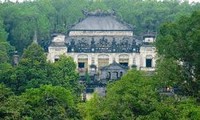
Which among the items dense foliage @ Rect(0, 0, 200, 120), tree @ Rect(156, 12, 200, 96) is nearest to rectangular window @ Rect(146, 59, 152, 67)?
dense foliage @ Rect(0, 0, 200, 120)

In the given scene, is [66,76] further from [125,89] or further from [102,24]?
[102,24]

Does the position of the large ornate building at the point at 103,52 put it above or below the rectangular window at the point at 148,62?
above

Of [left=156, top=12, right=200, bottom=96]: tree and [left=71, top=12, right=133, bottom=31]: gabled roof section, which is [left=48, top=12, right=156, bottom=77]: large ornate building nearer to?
[left=71, top=12, right=133, bottom=31]: gabled roof section

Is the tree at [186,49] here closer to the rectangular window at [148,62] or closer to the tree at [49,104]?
the tree at [49,104]

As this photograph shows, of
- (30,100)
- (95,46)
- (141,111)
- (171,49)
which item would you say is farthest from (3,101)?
(95,46)

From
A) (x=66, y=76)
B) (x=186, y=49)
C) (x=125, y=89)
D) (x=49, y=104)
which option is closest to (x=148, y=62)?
(x=66, y=76)

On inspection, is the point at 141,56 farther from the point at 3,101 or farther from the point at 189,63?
the point at 3,101

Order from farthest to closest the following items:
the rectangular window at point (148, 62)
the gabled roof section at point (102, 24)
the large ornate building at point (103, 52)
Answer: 1. the gabled roof section at point (102, 24)
2. the rectangular window at point (148, 62)
3. the large ornate building at point (103, 52)

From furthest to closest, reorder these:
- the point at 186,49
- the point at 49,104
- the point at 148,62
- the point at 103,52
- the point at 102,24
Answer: the point at 102,24 → the point at 148,62 → the point at 103,52 → the point at 186,49 → the point at 49,104

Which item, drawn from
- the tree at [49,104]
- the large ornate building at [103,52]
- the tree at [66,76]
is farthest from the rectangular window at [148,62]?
the tree at [49,104]
